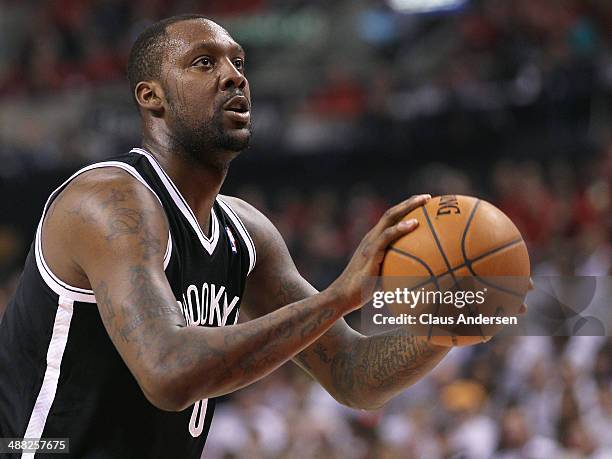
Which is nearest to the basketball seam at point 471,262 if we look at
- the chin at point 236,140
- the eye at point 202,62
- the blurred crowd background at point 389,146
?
the chin at point 236,140

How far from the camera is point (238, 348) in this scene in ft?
9.09

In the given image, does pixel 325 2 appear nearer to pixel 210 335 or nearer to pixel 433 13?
pixel 433 13

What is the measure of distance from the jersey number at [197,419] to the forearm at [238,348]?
612 millimetres

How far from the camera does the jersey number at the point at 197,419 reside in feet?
11.1

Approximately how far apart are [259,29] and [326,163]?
4.11m

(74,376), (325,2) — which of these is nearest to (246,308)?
(74,376)

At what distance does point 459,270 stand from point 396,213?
0.27 m

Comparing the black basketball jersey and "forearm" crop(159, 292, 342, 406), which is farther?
the black basketball jersey

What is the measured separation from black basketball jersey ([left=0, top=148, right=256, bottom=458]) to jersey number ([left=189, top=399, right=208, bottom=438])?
0.13ft

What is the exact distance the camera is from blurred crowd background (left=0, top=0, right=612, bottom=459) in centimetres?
690

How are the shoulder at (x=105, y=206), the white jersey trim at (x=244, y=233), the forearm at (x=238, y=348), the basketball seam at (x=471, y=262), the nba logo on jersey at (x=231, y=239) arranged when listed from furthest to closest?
the white jersey trim at (x=244, y=233), the nba logo on jersey at (x=231, y=239), the basketball seam at (x=471, y=262), the shoulder at (x=105, y=206), the forearm at (x=238, y=348)

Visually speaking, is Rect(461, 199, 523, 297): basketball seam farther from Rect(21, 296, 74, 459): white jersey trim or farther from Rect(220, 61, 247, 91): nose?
Rect(21, 296, 74, 459): white jersey trim

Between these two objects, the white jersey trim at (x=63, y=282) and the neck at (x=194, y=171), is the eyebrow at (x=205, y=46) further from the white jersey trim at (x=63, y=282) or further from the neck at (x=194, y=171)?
the white jersey trim at (x=63, y=282)

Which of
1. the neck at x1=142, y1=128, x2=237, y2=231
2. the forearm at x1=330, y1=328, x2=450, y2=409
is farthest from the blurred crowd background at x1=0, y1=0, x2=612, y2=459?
the neck at x1=142, y1=128, x2=237, y2=231
